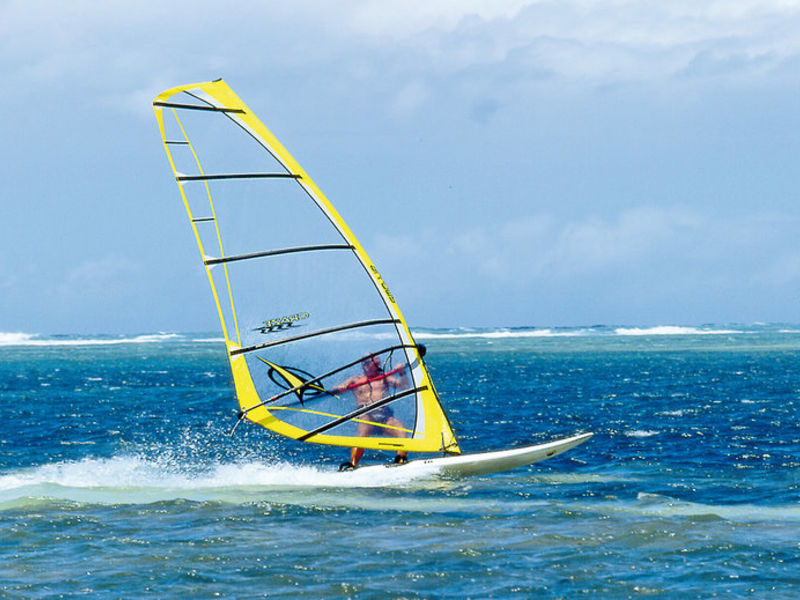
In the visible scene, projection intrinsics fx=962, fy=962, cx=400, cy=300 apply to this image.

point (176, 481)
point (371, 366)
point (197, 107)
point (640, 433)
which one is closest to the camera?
point (197, 107)

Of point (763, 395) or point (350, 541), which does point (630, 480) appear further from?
point (763, 395)

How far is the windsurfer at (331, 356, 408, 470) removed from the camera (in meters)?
16.6

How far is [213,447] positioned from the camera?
945 inches

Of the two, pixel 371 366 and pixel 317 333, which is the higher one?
pixel 317 333

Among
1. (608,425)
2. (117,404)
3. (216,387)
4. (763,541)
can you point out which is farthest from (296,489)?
(216,387)

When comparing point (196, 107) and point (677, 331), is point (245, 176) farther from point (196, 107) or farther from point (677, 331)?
point (677, 331)

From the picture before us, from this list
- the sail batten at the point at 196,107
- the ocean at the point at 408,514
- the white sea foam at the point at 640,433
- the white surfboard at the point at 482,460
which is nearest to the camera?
the ocean at the point at 408,514

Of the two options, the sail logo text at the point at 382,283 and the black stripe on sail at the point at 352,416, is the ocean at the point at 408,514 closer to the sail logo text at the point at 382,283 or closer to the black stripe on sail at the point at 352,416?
the black stripe on sail at the point at 352,416

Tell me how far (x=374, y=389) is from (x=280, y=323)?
84.3 inches

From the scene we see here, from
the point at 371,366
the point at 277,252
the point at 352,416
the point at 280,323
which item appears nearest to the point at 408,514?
the point at 352,416

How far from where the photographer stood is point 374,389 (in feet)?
54.9

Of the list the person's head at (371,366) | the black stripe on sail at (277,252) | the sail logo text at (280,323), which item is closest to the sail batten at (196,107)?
the black stripe on sail at (277,252)

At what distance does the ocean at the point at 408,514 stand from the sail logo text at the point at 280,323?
2.79m

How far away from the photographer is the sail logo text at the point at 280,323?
619 inches
